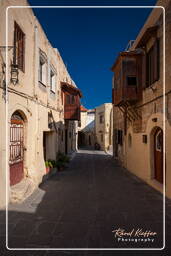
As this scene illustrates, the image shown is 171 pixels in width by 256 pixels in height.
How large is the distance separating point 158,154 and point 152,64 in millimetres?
3772

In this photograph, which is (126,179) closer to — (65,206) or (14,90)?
(65,206)

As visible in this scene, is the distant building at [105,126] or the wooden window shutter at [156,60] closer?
the wooden window shutter at [156,60]

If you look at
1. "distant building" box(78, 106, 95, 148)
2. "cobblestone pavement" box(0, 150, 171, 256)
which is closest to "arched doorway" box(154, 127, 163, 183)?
"cobblestone pavement" box(0, 150, 171, 256)

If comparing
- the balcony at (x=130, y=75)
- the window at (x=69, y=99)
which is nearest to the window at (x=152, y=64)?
the balcony at (x=130, y=75)

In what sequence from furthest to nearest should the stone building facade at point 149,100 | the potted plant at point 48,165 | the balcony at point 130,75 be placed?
the potted plant at point 48,165 → the balcony at point 130,75 → the stone building facade at point 149,100

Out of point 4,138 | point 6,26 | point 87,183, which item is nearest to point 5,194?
point 4,138

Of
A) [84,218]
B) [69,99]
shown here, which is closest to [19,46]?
[84,218]

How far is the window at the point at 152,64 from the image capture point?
6777mm

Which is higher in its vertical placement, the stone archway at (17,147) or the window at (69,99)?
the window at (69,99)

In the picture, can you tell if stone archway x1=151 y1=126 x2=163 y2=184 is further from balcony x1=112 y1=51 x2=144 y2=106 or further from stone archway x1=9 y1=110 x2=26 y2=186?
stone archway x1=9 y1=110 x2=26 y2=186

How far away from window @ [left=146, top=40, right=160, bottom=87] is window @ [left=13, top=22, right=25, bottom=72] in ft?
16.3

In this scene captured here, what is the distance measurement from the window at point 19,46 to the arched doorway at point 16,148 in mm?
1739

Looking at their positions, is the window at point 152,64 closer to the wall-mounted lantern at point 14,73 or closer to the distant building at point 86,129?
the wall-mounted lantern at point 14,73

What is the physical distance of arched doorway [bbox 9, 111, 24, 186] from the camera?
233 inches
